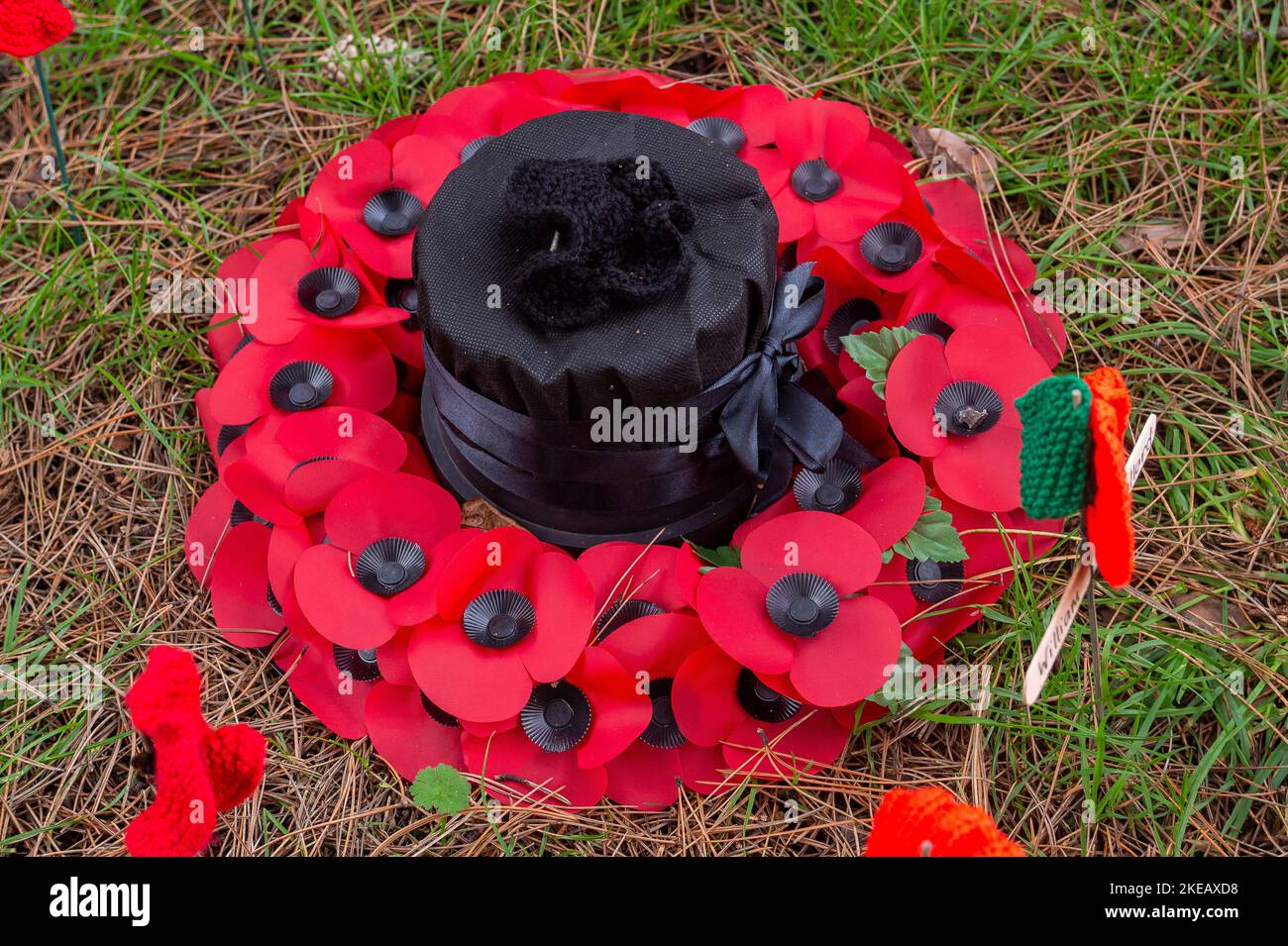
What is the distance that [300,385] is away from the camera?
2.45 metres

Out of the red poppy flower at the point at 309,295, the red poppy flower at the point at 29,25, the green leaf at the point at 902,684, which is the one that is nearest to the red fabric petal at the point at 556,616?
the green leaf at the point at 902,684

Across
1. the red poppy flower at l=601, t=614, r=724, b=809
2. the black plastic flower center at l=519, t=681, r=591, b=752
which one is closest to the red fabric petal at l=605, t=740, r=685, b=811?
the red poppy flower at l=601, t=614, r=724, b=809

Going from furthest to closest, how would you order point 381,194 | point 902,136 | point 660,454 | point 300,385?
point 902,136, point 381,194, point 300,385, point 660,454

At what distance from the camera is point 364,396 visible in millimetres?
2502

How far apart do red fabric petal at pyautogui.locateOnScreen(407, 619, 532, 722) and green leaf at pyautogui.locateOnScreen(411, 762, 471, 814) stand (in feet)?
→ 0.44

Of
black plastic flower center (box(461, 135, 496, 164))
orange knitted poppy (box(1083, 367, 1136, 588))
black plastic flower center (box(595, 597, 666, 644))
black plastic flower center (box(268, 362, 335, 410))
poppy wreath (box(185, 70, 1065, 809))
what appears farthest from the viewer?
black plastic flower center (box(461, 135, 496, 164))

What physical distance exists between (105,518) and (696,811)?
1.37 m

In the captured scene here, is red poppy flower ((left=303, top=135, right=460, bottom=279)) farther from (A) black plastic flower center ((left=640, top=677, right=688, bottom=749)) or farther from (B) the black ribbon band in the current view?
(A) black plastic flower center ((left=640, top=677, right=688, bottom=749))

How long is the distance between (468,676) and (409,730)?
0.68ft

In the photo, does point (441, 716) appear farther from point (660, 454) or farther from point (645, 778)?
point (660, 454)

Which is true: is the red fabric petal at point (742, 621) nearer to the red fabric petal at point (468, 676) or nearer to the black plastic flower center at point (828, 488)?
the black plastic flower center at point (828, 488)

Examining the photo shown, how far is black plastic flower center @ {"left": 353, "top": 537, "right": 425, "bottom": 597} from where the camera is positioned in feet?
7.30

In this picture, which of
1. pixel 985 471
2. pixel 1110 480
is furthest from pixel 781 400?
pixel 1110 480

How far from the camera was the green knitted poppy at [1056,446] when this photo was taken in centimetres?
164
